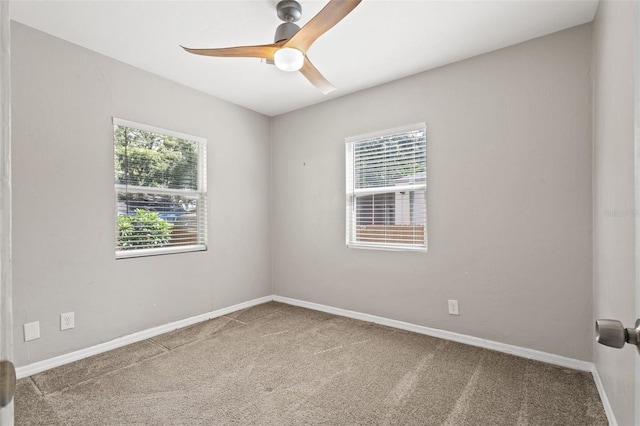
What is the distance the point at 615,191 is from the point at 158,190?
11.6 feet

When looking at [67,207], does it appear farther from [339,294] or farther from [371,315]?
[371,315]

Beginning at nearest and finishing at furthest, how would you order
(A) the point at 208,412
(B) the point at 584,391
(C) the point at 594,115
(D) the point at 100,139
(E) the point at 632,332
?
(E) the point at 632,332, (A) the point at 208,412, (B) the point at 584,391, (C) the point at 594,115, (D) the point at 100,139

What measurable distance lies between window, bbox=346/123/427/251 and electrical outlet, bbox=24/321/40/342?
2.82 meters

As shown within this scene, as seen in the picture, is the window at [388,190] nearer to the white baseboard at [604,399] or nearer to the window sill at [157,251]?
the white baseboard at [604,399]

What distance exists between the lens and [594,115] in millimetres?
2328

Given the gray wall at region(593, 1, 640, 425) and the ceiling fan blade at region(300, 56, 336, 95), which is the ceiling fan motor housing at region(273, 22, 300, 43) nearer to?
the ceiling fan blade at region(300, 56, 336, 95)

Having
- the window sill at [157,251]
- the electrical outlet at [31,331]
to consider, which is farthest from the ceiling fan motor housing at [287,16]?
the electrical outlet at [31,331]

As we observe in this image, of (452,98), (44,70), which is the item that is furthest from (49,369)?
(452,98)

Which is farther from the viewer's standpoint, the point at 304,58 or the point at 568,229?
the point at 568,229

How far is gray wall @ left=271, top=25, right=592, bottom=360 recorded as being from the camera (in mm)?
2443

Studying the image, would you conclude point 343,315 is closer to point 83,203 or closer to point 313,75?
point 313,75

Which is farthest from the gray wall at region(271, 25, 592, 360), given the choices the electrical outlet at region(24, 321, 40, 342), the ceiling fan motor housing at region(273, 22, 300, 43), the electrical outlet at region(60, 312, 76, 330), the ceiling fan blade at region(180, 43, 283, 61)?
the electrical outlet at region(24, 321, 40, 342)

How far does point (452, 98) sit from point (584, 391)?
2.44m

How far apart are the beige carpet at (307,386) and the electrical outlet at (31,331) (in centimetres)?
28
